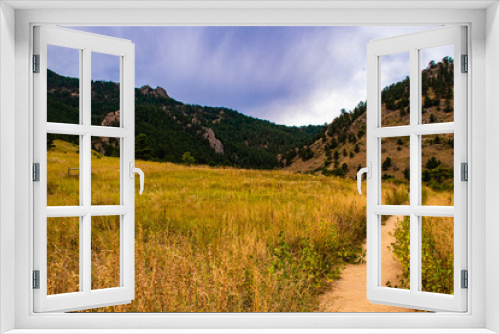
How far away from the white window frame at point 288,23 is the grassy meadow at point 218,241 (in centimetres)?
50

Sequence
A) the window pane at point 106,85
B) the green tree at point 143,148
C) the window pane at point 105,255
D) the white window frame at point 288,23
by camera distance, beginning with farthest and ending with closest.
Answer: the green tree at point 143,148, the window pane at point 105,255, the window pane at point 106,85, the white window frame at point 288,23

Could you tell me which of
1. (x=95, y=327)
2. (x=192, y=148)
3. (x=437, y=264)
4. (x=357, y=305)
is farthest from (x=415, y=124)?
(x=192, y=148)

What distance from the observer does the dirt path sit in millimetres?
3375

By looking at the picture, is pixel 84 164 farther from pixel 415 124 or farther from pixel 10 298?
pixel 415 124

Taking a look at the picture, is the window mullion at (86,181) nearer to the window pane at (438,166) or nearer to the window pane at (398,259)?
the window pane at (398,259)

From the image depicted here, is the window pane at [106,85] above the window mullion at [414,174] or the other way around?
above

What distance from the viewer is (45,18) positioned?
1.64 meters

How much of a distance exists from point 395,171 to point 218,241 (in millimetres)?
7888

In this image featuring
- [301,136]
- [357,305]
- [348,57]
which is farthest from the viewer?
[301,136]

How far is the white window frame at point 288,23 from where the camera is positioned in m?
1.55

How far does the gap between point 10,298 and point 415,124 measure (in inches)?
80.9

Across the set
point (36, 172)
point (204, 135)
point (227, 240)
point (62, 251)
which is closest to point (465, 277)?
point (36, 172)

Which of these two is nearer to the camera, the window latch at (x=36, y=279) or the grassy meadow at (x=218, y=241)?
the window latch at (x=36, y=279)

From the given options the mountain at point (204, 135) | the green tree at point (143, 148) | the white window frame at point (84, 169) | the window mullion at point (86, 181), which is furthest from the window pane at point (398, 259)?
the green tree at point (143, 148)
